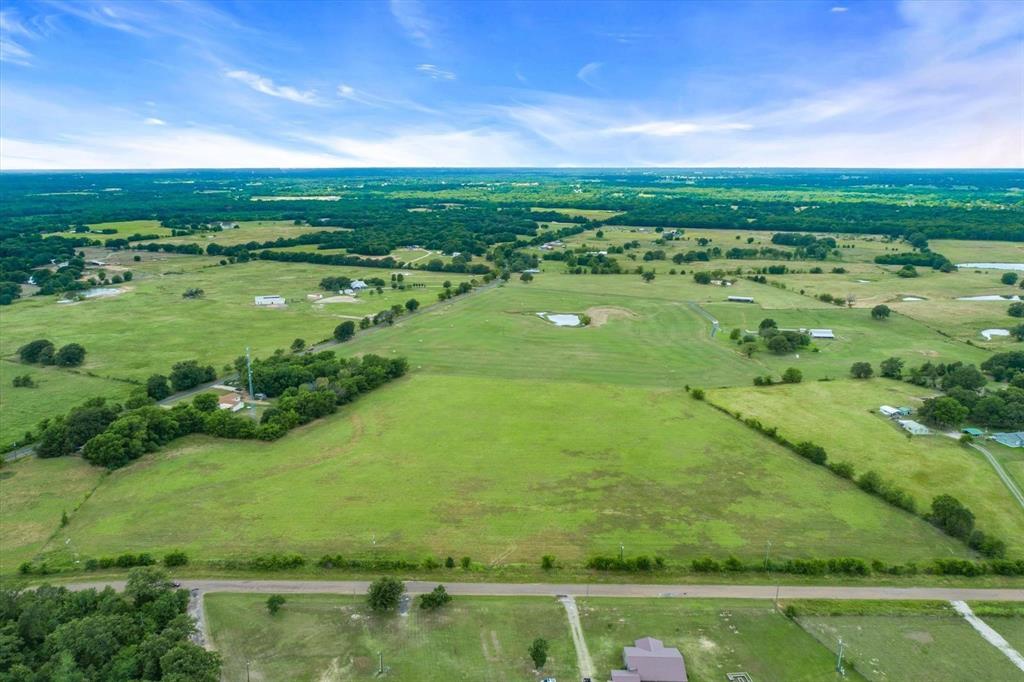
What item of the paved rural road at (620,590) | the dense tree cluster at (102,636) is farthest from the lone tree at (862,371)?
the dense tree cluster at (102,636)

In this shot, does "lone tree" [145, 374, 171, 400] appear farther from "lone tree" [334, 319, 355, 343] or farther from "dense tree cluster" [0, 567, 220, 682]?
"dense tree cluster" [0, 567, 220, 682]

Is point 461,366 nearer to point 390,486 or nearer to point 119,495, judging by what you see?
point 390,486

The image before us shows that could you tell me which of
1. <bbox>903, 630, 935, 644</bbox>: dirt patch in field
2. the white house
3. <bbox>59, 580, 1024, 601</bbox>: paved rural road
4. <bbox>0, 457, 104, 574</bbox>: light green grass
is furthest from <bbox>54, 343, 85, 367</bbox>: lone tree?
<bbox>903, 630, 935, 644</bbox>: dirt patch in field

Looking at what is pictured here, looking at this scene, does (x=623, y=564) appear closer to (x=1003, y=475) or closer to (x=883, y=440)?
(x=883, y=440)

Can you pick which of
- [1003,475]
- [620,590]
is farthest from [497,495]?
[1003,475]

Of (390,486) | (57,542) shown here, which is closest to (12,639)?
(57,542)

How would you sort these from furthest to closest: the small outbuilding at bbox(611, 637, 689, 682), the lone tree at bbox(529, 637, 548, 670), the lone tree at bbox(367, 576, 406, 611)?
the lone tree at bbox(367, 576, 406, 611) < the lone tree at bbox(529, 637, 548, 670) < the small outbuilding at bbox(611, 637, 689, 682)

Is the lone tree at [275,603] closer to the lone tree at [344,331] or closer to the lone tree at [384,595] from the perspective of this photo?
the lone tree at [384,595]
